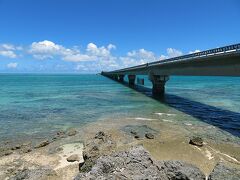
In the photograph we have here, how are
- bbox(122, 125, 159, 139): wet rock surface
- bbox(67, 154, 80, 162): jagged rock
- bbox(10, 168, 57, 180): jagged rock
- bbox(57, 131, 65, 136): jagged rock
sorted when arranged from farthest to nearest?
bbox(57, 131, 65, 136): jagged rock, bbox(122, 125, 159, 139): wet rock surface, bbox(67, 154, 80, 162): jagged rock, bbox(10, 168, 57, 180): jagged rock

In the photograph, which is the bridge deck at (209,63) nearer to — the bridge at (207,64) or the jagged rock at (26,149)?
the bridge at (207,64)

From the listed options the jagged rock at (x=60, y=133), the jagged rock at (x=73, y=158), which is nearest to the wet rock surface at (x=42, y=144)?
the jagged rock at (x=60, y=133)

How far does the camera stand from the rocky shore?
353 inches

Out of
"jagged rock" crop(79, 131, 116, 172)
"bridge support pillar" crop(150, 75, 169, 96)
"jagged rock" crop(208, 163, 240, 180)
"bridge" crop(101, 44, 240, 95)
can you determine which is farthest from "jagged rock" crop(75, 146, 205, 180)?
"bridge support pillar" crop(150, 75, 169, 96)

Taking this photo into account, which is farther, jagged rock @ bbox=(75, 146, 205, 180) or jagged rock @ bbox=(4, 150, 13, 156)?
jagged rock @ bbox=(4, 150, 13, 156)

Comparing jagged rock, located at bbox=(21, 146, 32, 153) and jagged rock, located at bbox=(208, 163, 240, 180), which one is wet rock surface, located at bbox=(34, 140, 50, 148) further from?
jagged rock, located at bbox=(208, 163, 240, 180)

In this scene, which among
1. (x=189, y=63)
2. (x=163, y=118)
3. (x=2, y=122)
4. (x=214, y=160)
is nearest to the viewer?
(x=214, y=160)

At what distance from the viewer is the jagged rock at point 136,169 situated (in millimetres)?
8445

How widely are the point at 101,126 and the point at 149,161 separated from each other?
1363cm

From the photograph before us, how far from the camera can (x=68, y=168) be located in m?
12.7

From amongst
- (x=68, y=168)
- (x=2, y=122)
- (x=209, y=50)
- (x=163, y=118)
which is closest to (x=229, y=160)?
(x=68, y=168)

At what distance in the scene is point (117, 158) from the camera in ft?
30.6

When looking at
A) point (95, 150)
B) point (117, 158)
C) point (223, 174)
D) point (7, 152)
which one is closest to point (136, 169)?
point (117, 158)

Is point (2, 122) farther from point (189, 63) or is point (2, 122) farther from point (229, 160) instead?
point (189, 63)
